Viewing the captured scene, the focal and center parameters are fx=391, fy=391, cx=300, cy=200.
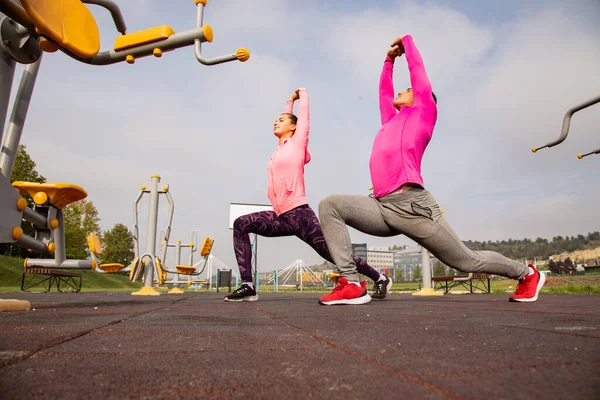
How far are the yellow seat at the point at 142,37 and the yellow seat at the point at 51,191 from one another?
3.42ft

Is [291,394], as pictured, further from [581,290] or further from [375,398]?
[581,290]

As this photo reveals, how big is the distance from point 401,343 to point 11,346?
111 centimetres

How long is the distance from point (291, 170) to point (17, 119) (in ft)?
7.19

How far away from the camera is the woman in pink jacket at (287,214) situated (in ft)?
12.0

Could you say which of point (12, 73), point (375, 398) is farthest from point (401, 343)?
point (12, 73)

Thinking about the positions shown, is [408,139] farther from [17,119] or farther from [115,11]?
[17,119]

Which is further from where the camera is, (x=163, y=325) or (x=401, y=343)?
(x=163, y=325)

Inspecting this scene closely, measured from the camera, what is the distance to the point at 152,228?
20.9 feet

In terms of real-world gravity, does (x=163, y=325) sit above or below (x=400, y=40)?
below

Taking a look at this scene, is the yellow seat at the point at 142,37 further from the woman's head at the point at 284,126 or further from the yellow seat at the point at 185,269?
the yellow seat at the point at 185,269

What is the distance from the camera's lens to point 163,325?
168cm

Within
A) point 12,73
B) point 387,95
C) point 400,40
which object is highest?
point 400,40

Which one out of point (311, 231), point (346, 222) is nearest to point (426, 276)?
point (311, 231)

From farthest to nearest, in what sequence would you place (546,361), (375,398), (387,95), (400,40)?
(387,95) → (400,40) → (546,361) → (375,398)
